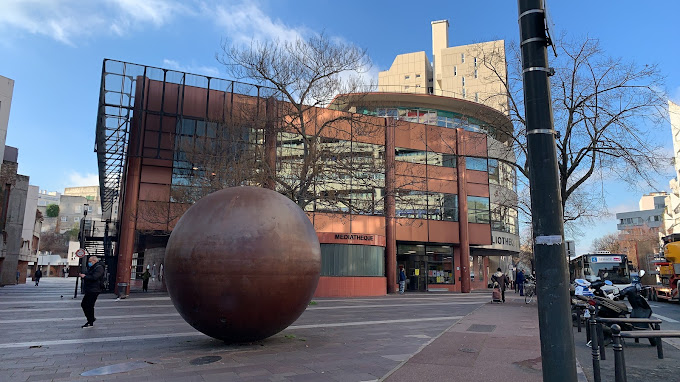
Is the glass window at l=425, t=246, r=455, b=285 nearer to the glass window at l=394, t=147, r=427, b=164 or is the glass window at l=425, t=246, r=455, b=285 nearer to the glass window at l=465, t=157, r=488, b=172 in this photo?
the glass window at l=465, t=157, r=488, b=172

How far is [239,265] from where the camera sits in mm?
6789

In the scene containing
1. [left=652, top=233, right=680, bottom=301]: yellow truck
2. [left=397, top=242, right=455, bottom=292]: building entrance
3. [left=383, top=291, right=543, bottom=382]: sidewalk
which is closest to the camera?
[left=383, top=291, right=543, bottom=382]: sidewalk

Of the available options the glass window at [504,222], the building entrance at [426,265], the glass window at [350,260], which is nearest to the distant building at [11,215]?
the glass window at [350,260]

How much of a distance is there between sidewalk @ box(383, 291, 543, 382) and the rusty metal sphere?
2238mm

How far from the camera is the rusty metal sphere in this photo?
269 inches

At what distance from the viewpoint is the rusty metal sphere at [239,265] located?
6820mm

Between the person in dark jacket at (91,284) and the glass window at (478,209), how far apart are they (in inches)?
1164

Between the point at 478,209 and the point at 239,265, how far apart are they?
31.7 metres

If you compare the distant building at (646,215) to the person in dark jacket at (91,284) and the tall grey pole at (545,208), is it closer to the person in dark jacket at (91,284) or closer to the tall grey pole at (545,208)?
the person in dark jacket at (91,284)

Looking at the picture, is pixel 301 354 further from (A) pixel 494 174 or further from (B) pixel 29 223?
(B) pixel 29 223

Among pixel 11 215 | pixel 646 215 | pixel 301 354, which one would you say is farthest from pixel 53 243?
pixel 646 215

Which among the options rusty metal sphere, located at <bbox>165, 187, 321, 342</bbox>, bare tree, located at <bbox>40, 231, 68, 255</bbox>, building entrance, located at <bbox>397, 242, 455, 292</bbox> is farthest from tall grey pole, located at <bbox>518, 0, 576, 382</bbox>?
bare tree, located at <bbox>40, 231, 68, 255</bbox>

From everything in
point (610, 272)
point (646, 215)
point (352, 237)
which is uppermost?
point (646, 215)

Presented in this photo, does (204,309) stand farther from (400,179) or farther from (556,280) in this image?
(400,179)
